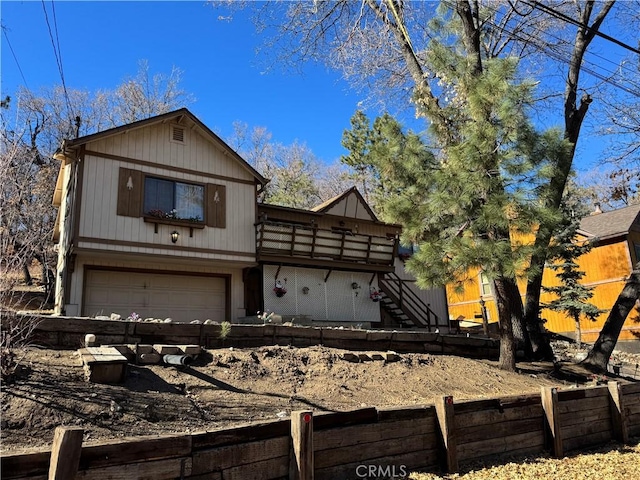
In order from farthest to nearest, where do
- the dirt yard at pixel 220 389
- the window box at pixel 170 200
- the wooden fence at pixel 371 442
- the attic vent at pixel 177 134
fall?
the attic vent at pixel 177 134 < the window box at pixel 170 200 < the dirt yard at pixel 220 389 < the wooden fence at pixel 371 442

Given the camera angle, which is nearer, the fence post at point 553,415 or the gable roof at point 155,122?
the fence post at point 553,415

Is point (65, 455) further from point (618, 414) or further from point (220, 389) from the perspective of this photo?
point (618, 414)

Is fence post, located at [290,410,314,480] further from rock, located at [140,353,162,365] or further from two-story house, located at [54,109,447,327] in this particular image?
two-story house, located at [54,109,447,327]

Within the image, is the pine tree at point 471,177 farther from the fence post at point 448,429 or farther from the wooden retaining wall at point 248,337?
the fence post at point 448,429

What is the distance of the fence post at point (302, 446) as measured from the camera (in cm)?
448

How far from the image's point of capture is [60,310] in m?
13.3

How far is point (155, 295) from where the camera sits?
1444 cm

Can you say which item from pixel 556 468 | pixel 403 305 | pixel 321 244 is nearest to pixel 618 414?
pixel 556 468

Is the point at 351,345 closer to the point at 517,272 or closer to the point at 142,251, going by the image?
the point at 517,272

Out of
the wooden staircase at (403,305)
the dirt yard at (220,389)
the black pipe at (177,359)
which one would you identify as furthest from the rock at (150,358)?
the wooden staircase at (403,305)

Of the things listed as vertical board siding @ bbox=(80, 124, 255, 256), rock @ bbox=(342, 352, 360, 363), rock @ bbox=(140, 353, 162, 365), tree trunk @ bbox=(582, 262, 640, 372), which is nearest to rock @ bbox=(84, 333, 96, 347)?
rock @ bbox=(140, 353, 162, 365)

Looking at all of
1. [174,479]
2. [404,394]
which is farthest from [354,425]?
[404,394]

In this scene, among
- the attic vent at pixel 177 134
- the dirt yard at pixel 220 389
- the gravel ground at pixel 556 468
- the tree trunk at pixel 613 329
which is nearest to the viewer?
the dirt yard at pixel 220 389

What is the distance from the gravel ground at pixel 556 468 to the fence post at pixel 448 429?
14cm
